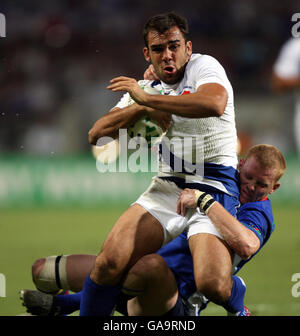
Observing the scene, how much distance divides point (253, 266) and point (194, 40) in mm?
9124

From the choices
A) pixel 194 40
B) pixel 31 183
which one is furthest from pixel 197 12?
pixel 31 183

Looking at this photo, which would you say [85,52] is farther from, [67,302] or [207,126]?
[207,126]

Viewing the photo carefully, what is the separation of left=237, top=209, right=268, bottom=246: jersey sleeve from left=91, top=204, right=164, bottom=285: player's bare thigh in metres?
0.52

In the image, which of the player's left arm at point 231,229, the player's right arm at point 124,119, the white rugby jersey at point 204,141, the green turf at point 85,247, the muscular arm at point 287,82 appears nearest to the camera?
the player's left arm at point 231,229

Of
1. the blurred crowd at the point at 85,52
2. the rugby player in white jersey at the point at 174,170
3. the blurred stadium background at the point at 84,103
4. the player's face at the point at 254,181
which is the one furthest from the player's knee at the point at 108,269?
the blurred crowd at the point at 85,52

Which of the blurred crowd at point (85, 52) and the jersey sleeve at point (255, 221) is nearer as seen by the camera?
the jersey sleeve at point (255, 221)

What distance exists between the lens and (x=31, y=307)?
4281 millimetres

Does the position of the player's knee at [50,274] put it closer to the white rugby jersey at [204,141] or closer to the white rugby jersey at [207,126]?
the white rugby jersey at [204,141]

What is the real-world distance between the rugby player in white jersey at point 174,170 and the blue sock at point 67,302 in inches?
20.0

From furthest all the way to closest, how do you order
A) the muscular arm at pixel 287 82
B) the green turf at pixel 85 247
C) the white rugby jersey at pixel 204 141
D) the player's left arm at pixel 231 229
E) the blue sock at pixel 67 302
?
the muscular arm at pixel 287 82
the green turf at pixel 85 247
the blue sock at pixel 67 302
the white rugby jersey at pixel 204 141
the player's left arm at pixel 231 229

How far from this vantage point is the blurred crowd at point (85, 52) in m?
13.1

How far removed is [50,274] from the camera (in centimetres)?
411

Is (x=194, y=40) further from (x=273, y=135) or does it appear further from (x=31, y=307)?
(x=31, y=307)
